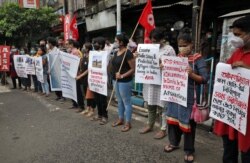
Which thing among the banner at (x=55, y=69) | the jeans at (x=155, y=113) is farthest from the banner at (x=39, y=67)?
the jeans at (x=155, y=113)

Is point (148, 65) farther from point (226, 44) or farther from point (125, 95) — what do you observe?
point (226, 44)

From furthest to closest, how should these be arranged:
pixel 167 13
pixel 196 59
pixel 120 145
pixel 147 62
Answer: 1. pixel 167 13
2. pixel 147 62
3. pixel 120 145
4. pixel 196 59

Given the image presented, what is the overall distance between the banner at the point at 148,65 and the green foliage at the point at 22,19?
46.3 feet

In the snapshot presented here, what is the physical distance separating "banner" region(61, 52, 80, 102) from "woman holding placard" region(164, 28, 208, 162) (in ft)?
10.9

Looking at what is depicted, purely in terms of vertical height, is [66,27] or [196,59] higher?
[66,27]

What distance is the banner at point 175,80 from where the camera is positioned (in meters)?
4.05

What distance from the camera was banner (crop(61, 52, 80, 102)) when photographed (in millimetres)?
7082

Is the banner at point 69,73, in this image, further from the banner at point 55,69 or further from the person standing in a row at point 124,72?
the person standing in a row at point 124,72

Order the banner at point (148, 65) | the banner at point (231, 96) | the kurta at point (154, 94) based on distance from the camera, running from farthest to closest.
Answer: the banner at point (148, 65), the kurta at point (154, 94), the banner at point (231, 96)

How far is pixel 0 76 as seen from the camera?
47.1 ft

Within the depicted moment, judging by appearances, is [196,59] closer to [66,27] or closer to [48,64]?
[48,64]

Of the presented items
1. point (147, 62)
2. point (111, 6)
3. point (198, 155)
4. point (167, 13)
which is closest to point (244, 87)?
point (198, 155)

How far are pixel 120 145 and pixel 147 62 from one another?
148cm

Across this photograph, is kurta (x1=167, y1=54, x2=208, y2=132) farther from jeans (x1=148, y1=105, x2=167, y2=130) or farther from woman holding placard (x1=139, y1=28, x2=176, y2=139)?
jeans (x1=148, y1=105, x2=167, y2=130)
